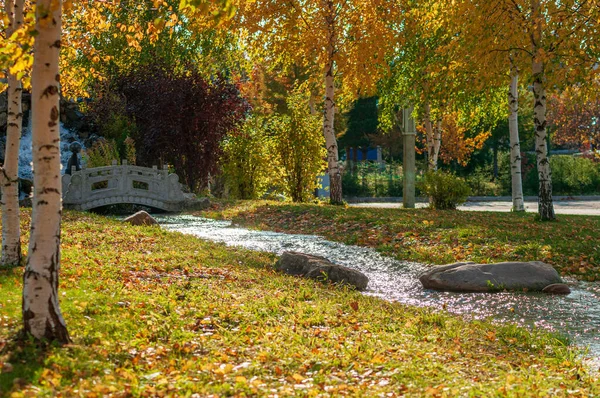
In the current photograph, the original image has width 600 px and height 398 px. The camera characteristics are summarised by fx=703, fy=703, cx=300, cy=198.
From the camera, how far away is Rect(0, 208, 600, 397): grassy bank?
5.39 meters

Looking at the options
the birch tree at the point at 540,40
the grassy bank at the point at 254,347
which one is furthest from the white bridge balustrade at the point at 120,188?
the grassy bank at the point at 254,347

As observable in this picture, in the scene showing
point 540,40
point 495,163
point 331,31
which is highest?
point 331,31

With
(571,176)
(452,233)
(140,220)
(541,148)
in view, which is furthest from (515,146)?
(571,176)

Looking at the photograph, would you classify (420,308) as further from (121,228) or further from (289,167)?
(289,167)

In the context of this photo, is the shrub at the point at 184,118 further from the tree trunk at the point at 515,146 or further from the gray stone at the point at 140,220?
the tree trunk at the point at 515,146

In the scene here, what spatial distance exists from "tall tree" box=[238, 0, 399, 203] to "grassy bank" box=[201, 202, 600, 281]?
16.9 ft

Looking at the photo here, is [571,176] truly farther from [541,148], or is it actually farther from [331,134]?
[541,148]

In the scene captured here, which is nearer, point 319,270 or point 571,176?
point 319,270

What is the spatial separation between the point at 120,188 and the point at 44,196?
19.5 m

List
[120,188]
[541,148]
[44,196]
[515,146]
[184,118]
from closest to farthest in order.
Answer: [44,196] < [541,148] < [515,146] < [120,188] < [184,118]

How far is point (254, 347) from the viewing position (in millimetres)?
6465

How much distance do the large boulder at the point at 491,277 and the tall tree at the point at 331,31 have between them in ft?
42.0

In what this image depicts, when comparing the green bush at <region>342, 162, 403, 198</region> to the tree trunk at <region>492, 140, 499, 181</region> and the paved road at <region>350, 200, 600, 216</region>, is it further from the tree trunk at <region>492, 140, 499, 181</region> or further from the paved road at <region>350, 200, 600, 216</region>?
the paved road at <region>350, 200, 600, 216</region>

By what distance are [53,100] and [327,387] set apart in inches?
126
